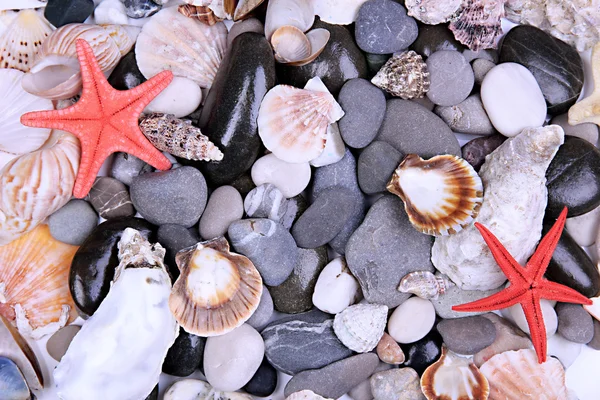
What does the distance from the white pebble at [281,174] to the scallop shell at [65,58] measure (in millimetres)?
575

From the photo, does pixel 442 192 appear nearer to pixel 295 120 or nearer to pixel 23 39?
pixel 295 120

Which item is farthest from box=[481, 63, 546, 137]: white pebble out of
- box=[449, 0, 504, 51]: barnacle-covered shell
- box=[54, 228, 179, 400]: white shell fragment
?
box=[54, 228, 179, 400]: white shell fragment

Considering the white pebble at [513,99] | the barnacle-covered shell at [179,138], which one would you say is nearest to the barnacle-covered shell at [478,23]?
the white pebble at [513,99]

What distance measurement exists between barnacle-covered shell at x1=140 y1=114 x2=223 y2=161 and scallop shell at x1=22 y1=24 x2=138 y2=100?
0.24 m

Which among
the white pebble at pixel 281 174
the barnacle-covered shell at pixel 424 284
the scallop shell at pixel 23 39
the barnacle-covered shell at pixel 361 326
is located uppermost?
the scallop shell at pixel 23 39

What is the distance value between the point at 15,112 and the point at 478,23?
1.47 m

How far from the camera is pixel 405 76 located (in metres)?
1.56

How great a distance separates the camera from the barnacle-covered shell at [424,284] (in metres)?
1.58

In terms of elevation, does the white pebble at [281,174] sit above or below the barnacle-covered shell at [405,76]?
below

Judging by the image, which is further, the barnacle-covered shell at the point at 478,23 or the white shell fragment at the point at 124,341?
the barnacle-covered shell at the point at 478,23

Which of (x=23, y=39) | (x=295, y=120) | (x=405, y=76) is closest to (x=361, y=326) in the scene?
(x=295, y=120)

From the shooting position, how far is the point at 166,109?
1.57m

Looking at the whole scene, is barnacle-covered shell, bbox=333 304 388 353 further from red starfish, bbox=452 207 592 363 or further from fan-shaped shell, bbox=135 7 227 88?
fan-shaped shell, bbox=135 7 227 88

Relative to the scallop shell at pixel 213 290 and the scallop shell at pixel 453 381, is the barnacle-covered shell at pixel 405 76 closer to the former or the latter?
the scallop shell at pixel 213 290
